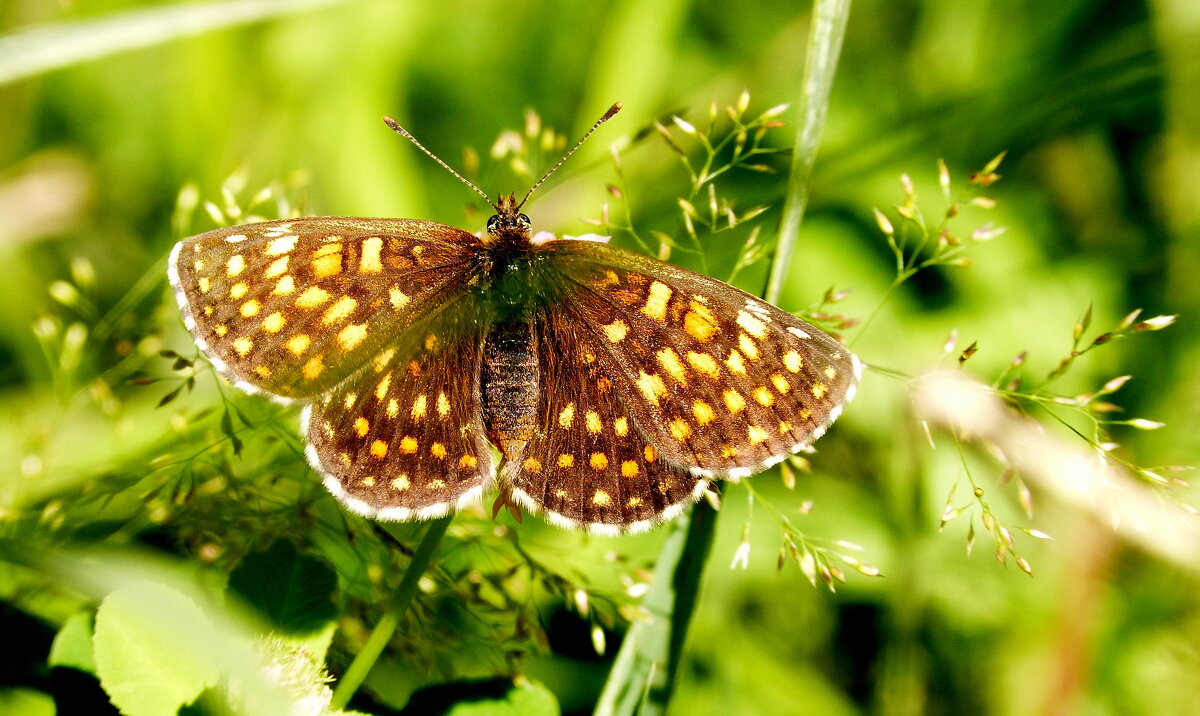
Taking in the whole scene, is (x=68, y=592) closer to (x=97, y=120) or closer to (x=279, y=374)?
(x=279, y=374)

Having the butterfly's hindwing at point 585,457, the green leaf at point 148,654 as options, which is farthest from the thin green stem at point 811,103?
the green leaf at point 148,654

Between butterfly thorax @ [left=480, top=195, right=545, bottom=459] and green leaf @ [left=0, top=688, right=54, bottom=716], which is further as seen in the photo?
butterfly thorax @ [left=480, top=195, right=545, bottom=459]

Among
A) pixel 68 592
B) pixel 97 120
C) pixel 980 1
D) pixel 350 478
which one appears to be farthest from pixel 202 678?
pixel 980 1

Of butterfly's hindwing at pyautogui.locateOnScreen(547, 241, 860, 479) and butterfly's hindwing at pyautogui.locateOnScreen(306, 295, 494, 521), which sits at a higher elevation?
butterfly's hindwing at pyautogui.locateOnScreen(547, 241, 860, 479)

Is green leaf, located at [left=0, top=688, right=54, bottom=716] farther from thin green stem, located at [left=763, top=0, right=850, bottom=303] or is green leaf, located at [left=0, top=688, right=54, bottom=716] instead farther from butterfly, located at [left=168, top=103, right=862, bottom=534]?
thin green stem, located at [left=763, top=0, right=850, bottom=303]

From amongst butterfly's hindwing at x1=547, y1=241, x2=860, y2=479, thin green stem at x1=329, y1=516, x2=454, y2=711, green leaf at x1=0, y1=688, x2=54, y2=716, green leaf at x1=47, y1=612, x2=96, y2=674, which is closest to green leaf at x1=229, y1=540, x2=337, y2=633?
thin green stem at x1=329, y1=516, x2=454, y2=711

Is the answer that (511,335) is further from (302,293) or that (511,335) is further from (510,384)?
(302,293)

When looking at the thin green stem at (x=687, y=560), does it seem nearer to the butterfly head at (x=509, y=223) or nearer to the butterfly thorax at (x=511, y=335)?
the butterfly thorax at (x=511, y=335)
